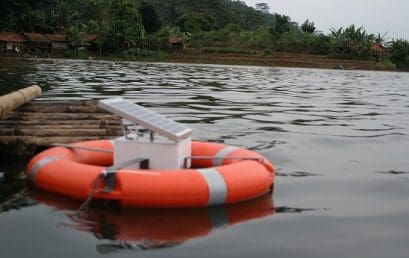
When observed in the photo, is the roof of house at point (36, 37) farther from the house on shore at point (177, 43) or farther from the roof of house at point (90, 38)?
the house on shore at point (177, 43)

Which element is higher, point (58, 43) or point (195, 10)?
point (195, 10)

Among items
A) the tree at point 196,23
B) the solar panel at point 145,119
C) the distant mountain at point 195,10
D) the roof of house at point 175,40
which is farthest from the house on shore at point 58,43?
the solar panel at point 145,119

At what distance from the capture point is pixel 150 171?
4.39 m

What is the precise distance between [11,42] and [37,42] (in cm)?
234

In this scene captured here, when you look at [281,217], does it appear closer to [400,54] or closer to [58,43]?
[58,43]

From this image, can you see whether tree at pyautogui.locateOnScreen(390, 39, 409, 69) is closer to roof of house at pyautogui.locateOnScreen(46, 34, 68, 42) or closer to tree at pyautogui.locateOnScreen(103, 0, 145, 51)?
tree at pyautogui.locateOnScreen(103, 0, 145, 51)

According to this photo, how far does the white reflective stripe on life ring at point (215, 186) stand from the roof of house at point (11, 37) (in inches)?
1628

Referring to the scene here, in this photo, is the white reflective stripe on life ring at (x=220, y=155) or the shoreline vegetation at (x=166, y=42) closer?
the white reflective stripe on life ring at (x=220, y=155)

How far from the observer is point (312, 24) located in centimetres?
6259

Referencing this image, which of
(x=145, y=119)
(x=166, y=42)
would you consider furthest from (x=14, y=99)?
(x=166, y=42)

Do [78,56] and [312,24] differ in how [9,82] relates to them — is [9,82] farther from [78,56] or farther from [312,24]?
[312,24]

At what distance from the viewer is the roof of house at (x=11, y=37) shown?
42.2 m

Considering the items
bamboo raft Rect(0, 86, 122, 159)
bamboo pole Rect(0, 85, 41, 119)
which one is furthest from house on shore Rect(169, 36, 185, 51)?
bamboo raft Rect(0, 86, 122, 159)

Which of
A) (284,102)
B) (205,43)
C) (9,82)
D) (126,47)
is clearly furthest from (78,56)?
(284,102)
